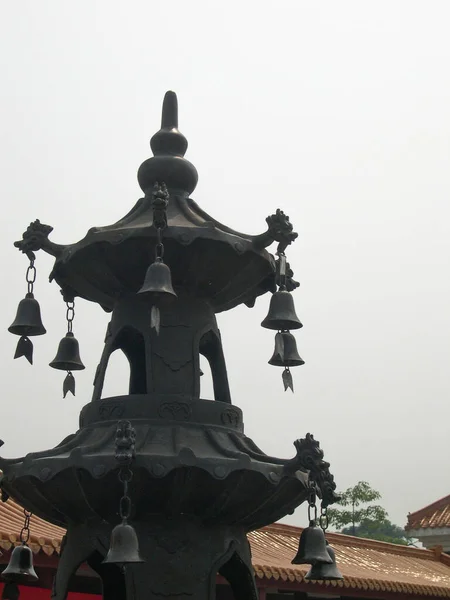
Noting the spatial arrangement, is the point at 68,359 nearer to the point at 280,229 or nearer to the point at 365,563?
the point at 280,229

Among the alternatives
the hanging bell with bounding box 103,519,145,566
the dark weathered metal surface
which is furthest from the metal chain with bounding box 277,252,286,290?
the hanging bell with bounding box 103,519,145,566

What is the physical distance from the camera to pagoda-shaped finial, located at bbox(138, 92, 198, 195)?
23.8 ft

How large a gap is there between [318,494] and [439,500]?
2634 cm

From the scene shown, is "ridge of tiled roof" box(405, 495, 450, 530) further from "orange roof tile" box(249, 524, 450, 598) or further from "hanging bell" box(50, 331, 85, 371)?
"hanging bell" box(50, 331, 85, 371)

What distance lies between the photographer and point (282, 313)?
6898 mm

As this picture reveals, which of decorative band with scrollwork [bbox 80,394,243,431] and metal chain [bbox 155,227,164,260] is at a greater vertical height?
metal chain [bbox 155,227,164,260]

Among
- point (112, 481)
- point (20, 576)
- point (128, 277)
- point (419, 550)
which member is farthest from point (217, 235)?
point (419, 550)

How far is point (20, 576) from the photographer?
741cm

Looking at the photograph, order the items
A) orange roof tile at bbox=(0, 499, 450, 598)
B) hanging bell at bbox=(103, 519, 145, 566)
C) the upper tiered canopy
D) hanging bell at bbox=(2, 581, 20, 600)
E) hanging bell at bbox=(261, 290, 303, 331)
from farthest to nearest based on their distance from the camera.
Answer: orange roof tile at bbox=(0, 499, 450, 598), hanging bell at bbox=(2, 581, 20, 600), hanging bell at bbox=(261, 290, 303, 331), the upper tiered canopy, hanging bell at bbox=(103, 519, 145, 566)

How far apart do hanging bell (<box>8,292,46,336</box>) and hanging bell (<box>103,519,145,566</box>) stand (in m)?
2.12

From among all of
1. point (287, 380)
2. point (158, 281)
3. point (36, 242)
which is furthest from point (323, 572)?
point (36, 242)

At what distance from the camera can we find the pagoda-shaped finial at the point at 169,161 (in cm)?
726

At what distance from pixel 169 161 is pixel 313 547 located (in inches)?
121

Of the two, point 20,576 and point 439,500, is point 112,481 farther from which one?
point 439,500
